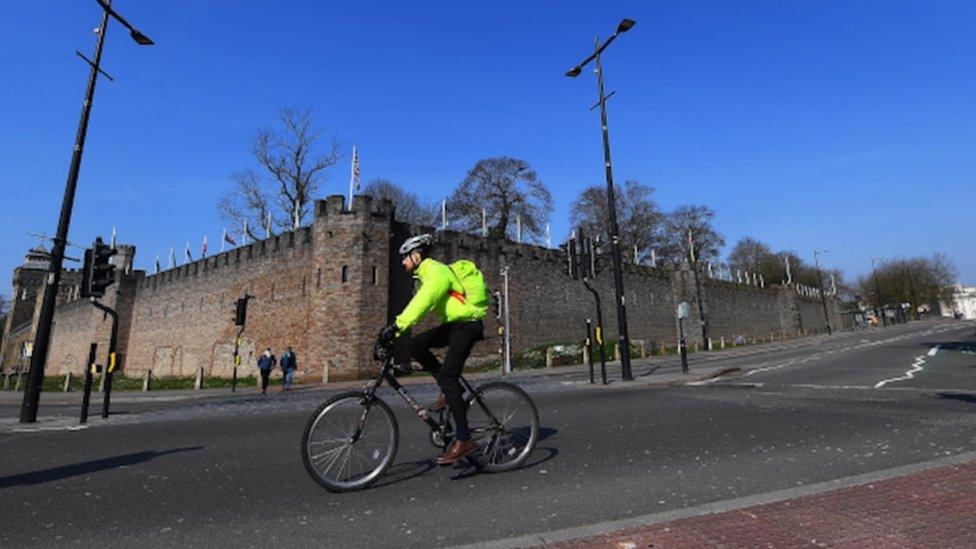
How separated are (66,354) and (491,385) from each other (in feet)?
190

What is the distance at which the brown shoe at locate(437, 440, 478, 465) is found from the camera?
404 cm

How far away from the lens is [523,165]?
49.4 m

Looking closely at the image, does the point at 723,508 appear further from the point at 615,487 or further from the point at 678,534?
the point at 615,487

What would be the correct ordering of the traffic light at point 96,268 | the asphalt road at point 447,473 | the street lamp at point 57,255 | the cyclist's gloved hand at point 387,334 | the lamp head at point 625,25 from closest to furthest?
the asphalt road at point 447,473
the cyclist's gloved hand at point 387,334
the street lamp at point 57,255
the traffic light at point 96,268
the lamp head at point 625,25

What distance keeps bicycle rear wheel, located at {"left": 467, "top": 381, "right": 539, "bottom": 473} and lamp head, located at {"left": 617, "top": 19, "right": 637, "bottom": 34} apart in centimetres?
1155

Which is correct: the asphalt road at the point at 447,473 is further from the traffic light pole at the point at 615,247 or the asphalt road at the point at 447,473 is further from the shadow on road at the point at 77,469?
the traffic light pole at the point at 615,247

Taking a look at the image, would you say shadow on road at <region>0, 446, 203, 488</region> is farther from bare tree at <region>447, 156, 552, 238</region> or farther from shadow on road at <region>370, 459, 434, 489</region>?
bare tree at <region>447, 156, 552, 238</region>

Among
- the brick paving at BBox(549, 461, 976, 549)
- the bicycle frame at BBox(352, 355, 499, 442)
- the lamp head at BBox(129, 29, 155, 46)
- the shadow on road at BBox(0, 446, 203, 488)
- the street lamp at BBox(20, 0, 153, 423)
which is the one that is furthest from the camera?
the lamp head at BBox(129, 29, 155, 46)

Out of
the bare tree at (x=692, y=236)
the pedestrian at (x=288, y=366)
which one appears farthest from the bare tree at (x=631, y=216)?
the pedestrian at (x=288, y=366)

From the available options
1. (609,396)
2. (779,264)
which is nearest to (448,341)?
(609,396)

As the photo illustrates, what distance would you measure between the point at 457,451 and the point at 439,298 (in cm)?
117

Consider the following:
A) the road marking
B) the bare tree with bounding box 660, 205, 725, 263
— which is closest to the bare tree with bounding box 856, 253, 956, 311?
the bare tree with bounding box 660, 205, 725, 263

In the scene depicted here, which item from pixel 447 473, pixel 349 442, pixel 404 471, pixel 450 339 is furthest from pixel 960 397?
pixel 349 442

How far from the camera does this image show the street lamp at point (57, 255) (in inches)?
376
